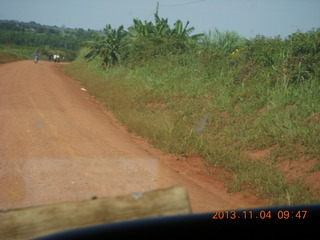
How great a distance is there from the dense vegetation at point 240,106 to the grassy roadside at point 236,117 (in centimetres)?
2

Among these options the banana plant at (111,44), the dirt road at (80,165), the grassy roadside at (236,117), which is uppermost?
the banana plant at (111,44)

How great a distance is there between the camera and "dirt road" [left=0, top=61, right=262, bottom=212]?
5.09 meters

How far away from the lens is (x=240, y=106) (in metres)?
9.79

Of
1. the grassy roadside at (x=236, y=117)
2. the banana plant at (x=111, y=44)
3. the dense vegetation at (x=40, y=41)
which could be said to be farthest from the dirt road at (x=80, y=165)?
the dense vegetation at (x=40, y=41)

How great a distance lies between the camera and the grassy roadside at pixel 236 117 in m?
6.45

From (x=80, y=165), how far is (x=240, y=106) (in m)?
5.09

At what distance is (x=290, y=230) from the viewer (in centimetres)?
234

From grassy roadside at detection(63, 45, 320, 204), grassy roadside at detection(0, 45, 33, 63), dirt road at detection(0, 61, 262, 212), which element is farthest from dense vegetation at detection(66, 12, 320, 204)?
grassy roadside at detection(0, 45, 33, 63)

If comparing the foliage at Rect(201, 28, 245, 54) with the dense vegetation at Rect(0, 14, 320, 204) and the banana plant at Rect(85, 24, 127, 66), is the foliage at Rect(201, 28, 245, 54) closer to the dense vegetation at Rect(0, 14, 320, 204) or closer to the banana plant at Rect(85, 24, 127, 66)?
the dense vegetation at Rect(0, 14, 320, 204)

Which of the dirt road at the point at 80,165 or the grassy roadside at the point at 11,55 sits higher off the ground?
the grassy roadside at the point at 11,55

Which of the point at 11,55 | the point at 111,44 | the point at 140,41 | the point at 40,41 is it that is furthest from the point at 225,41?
the point at 40,41

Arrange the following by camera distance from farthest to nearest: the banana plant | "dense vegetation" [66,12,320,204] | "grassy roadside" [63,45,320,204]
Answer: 1. the banana plant
2. "dense vegetation" [66,12,320,204]
3. "grassy roadside" [63,45,320,204]

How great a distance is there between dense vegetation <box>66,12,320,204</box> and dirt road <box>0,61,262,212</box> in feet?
1.91

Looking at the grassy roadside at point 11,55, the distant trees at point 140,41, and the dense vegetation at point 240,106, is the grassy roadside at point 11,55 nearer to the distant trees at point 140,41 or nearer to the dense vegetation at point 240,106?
the distant trees at point 140,41
